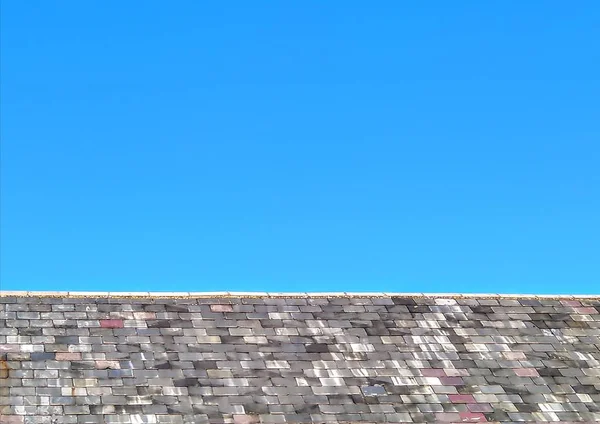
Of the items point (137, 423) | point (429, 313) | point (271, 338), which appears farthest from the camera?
point (429, 313)

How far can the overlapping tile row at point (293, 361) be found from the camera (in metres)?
18.1

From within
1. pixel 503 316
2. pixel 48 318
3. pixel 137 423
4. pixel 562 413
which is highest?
pixel 48 318

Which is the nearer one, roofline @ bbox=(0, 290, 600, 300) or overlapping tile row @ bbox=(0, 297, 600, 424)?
overlapping tile row @ bbox=(0, 297, 600, 424)

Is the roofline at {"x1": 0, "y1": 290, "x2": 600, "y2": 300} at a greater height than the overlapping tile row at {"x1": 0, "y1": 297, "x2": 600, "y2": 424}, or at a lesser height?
greater

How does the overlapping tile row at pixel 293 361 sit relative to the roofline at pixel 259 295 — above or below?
below

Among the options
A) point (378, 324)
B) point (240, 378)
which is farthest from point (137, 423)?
point (378, 324)

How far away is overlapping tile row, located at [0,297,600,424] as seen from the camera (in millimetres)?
18078

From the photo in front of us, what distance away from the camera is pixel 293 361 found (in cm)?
1967

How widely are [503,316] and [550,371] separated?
199 centimetres

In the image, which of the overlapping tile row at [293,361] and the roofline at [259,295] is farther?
the roofline at [259,295]

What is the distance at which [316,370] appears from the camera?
19500 millimetres

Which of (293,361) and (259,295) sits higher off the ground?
(259,295)

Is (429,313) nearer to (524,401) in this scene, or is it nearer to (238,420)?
(524,401)

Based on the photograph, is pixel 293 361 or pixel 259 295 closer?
pixel 293 361
